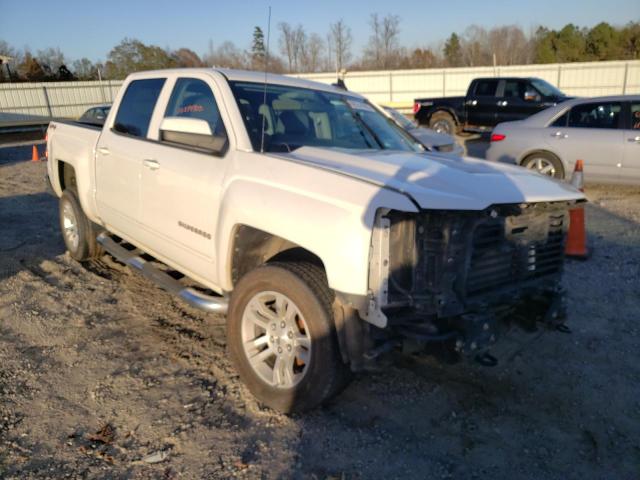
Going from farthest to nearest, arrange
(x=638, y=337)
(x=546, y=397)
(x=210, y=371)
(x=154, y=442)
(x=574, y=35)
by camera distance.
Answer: (x=574, y=35) → (x=638, y=337) → (x=210, y=371) → (x=546, y=397) → (x=154, y=442)

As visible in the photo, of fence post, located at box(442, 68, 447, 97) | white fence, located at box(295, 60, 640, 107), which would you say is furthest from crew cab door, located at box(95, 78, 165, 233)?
fence post, located at box(442, 68, 447, 97)

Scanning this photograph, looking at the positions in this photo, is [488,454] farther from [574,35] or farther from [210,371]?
[574,35]

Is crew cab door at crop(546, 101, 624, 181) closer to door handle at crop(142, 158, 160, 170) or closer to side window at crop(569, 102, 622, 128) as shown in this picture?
side window at crop(569, 102, 622, 128)

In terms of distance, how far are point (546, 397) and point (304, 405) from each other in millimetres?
1636

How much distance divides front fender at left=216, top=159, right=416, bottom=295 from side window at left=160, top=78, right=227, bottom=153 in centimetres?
47

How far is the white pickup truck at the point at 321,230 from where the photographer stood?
8.34 ft

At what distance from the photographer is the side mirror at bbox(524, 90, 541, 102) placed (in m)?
15.7

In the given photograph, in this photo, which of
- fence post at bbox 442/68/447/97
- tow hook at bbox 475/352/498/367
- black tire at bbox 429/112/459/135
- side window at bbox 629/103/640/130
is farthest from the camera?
fence post at bbox 442/68/447/97

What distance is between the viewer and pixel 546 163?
9484 millimetres

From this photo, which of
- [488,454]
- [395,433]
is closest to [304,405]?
[395,433]

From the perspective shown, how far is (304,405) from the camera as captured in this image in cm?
286

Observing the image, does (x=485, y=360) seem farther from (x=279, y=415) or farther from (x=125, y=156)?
(x=125, y=156)

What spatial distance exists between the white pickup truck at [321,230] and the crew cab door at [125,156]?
0.03 meters

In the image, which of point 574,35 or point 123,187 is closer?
point 123,187
